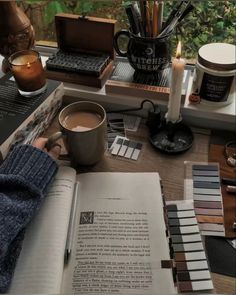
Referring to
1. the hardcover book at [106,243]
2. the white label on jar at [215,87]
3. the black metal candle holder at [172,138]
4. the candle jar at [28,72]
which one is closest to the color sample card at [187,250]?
the hardcover book at [106,243]

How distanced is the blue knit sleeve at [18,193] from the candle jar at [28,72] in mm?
179

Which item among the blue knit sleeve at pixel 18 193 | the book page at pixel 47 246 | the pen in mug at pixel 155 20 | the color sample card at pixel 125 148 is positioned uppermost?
the pen in mug at pixel 155 20

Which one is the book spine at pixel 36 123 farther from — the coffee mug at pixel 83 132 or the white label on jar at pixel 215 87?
the white label on jar at pixel 215 87

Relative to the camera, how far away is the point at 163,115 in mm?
793

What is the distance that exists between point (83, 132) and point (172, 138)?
9.2 inches

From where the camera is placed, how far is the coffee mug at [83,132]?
2.04 feet

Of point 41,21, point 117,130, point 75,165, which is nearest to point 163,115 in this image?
point 117,130

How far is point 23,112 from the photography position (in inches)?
27.0

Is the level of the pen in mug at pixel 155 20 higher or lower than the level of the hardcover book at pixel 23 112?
higher

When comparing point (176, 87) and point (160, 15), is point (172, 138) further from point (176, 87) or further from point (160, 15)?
point (160, 15)

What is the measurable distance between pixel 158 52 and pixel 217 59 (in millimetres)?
131

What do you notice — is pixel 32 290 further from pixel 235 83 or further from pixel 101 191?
pixel 235 83

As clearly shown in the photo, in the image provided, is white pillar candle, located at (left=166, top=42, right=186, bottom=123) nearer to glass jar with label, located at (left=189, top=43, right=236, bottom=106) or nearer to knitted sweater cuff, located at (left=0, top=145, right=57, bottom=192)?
A: glass jar with label, located at (left=189, top=43, right=236, bottom=106)

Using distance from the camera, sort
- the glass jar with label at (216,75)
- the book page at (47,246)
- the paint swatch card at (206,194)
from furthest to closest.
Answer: the glass jar with label at (216,75)
the paint swatch card at (206,194)
the book page at (47,246)
